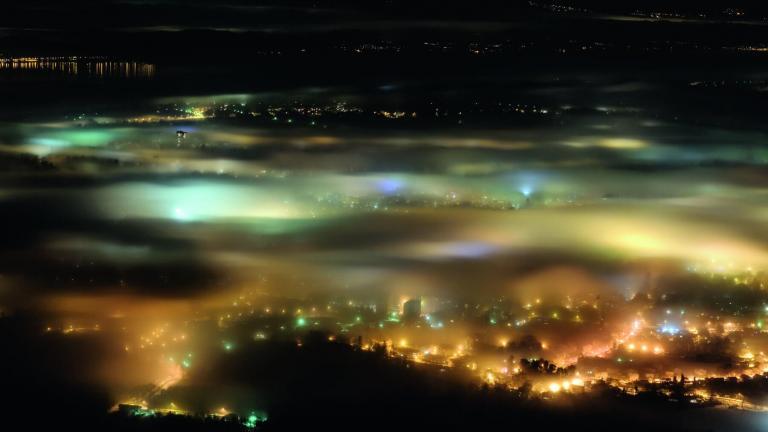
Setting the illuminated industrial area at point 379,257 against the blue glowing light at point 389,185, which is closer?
the illuminated industrial area at point 379,257

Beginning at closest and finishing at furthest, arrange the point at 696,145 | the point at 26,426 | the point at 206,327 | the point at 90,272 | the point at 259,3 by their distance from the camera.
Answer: the point at 26,426
the point at 206,327
the point at 90,272
the point at 696,145
the point at 259,3

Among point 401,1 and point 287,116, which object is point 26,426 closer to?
point 287,116

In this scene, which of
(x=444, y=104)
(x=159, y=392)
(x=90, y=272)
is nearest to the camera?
(x=159, y=392)

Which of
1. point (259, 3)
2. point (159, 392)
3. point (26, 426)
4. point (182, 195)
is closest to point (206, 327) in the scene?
point (159, 392)

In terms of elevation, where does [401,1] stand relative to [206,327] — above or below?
above

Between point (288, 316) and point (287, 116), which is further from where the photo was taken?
point (287, 116)

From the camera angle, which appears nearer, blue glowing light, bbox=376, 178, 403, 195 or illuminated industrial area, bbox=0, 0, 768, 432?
illuminated industrial area, bbox=0, 0, 768, 432

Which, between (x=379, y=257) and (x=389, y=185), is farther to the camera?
(x=389, y=185)
